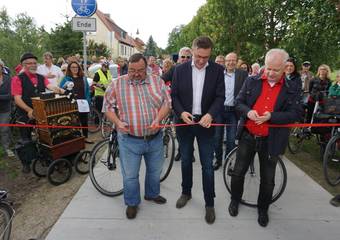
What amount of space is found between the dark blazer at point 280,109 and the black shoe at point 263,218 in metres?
0.78

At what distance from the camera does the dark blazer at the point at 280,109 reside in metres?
3.30

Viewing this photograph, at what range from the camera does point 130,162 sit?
11.9 feet

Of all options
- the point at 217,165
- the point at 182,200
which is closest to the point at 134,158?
the point at 182,200

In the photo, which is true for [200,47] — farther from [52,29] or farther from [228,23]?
[52,29]

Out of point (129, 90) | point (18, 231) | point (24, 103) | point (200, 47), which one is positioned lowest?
point (18, 231)

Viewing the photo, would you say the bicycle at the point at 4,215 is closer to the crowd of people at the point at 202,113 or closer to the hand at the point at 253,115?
the crowd of people at the point at 202,113

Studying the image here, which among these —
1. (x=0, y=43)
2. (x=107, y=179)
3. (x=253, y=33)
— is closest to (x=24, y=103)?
(x=107, y=179)

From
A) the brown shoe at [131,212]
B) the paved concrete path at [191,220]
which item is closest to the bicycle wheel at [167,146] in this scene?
the paved concrete path at [191,220]

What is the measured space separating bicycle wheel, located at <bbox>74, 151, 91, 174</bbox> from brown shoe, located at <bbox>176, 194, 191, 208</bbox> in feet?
5.57

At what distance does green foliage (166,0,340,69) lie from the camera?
7353 millimetres

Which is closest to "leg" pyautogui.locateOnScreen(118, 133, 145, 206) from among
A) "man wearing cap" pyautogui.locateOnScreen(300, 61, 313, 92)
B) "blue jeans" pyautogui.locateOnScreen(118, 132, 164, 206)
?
"blue jeans" pyautogui.locateOnScreen(118, 132, 164, 206)

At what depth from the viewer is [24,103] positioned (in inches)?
195

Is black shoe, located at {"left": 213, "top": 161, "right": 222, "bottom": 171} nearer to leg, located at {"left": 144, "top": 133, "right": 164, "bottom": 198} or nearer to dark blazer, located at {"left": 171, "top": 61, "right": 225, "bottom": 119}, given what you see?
leg, located at {"left": 144, "top": 133, "right": 164, "bottom": 198}

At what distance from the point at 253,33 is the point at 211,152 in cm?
1555
